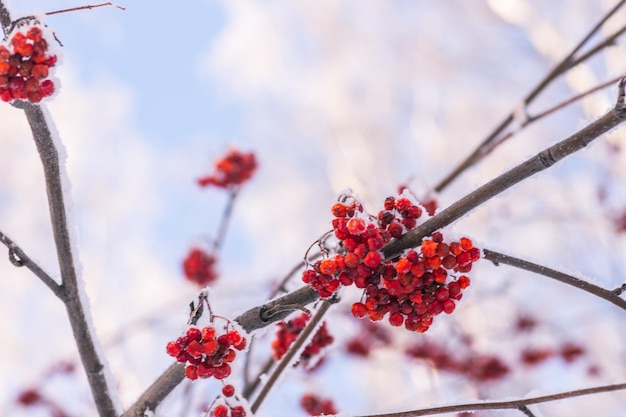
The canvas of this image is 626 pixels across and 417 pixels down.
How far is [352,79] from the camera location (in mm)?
9320

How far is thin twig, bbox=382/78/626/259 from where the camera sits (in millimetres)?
791

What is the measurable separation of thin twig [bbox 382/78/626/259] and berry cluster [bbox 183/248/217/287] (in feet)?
5.19

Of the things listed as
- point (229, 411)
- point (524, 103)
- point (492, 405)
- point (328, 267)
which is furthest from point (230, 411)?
point (524, 103)

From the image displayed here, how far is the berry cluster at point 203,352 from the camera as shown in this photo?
0.96 meters

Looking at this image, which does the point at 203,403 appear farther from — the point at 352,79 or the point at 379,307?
the point at 352,79

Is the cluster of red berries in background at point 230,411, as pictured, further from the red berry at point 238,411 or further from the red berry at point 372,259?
the red berry at point 372,259

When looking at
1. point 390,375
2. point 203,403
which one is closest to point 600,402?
point 390,375

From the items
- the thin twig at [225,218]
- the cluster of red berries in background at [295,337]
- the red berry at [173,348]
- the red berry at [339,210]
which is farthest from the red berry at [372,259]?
the thin twig at [225,218]

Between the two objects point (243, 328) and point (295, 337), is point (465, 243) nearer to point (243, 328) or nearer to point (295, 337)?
point (243, 328)

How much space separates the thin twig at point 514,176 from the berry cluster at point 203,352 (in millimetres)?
277

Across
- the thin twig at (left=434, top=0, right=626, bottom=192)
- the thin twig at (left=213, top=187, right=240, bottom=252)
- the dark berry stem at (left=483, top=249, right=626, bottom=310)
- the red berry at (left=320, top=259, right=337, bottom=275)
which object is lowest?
the dark berry stem at (left=483, top=249, right=626, bottom=310)

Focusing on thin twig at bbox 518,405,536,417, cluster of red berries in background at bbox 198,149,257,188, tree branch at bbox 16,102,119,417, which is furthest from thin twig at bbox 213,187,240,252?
thin twig at bbox 518,405,536,417

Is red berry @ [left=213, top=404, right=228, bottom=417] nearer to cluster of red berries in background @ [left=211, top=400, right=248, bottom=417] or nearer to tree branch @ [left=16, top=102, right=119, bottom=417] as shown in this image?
cluster of red berries in background @ [left=211, top=400, right=248, bottom=417]

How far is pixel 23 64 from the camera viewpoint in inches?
33.1
